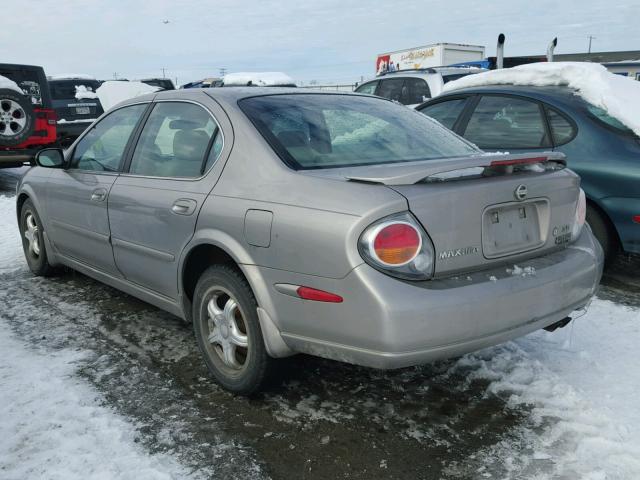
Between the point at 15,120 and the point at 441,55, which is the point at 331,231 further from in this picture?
the point at 441,55

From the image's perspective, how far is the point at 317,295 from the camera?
2482 millimetres

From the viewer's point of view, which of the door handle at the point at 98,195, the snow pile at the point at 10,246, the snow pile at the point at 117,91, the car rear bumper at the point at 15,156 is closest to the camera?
the door handle at the point at 98,195

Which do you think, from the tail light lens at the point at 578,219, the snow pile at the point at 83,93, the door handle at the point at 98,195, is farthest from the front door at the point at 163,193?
the snow pile at the point at 83,93

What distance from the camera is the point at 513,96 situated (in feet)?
17.4

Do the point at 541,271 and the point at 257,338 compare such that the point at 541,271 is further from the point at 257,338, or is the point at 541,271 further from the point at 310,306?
the point at 257,338

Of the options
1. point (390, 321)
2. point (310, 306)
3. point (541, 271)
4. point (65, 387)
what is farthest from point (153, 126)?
point (541, 271)

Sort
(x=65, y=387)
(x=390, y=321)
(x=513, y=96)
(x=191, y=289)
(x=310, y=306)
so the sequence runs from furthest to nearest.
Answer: (x=513, y=96), (x=191, y=289), (x=65, y=387), (x=310, y=306), (x=390, y=321)

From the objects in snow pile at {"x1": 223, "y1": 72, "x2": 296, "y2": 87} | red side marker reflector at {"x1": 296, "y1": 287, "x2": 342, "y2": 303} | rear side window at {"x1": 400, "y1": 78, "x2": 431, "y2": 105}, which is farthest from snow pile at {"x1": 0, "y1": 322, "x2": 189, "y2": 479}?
rear side window at {"x1": 400, "y1": 78, "x2": 431, "y2": 105}

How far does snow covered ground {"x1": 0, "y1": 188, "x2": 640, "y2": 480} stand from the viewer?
2.49m

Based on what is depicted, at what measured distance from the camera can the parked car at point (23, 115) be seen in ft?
28.9

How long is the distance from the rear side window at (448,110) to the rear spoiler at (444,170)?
2984mm

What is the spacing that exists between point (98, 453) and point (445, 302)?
160cm

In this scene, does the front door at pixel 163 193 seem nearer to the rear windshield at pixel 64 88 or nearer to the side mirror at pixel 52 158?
the side mirror at pixel 52 158

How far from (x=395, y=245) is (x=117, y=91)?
16794 mm
